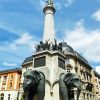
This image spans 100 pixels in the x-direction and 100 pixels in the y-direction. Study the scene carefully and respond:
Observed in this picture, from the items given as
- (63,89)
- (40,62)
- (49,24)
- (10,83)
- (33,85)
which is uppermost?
(49,24)

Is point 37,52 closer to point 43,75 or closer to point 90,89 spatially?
point 43,75

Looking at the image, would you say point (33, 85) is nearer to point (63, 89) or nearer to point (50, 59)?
point (63, 89)

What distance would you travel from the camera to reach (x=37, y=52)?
57.3 feet

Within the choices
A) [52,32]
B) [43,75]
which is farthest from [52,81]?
[52,32]

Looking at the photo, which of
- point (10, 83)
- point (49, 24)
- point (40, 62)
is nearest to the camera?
point (40, 62)

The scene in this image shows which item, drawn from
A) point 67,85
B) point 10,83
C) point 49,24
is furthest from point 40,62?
point 10,83

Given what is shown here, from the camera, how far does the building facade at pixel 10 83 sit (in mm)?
57122

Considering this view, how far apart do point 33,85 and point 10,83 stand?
45.7 meters

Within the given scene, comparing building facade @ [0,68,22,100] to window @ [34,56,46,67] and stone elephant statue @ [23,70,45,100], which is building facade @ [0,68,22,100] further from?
stone elephant statue @ [23,70,45,100]

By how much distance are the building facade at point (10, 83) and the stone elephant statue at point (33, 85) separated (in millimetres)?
42191

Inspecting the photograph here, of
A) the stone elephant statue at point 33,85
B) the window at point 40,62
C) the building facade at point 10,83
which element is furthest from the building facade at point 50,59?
the building facade at point 10,83

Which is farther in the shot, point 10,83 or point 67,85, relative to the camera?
point 10,83

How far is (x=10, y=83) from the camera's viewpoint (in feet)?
193

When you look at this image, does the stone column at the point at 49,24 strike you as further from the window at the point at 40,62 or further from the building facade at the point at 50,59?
the window at the point at 40,62
